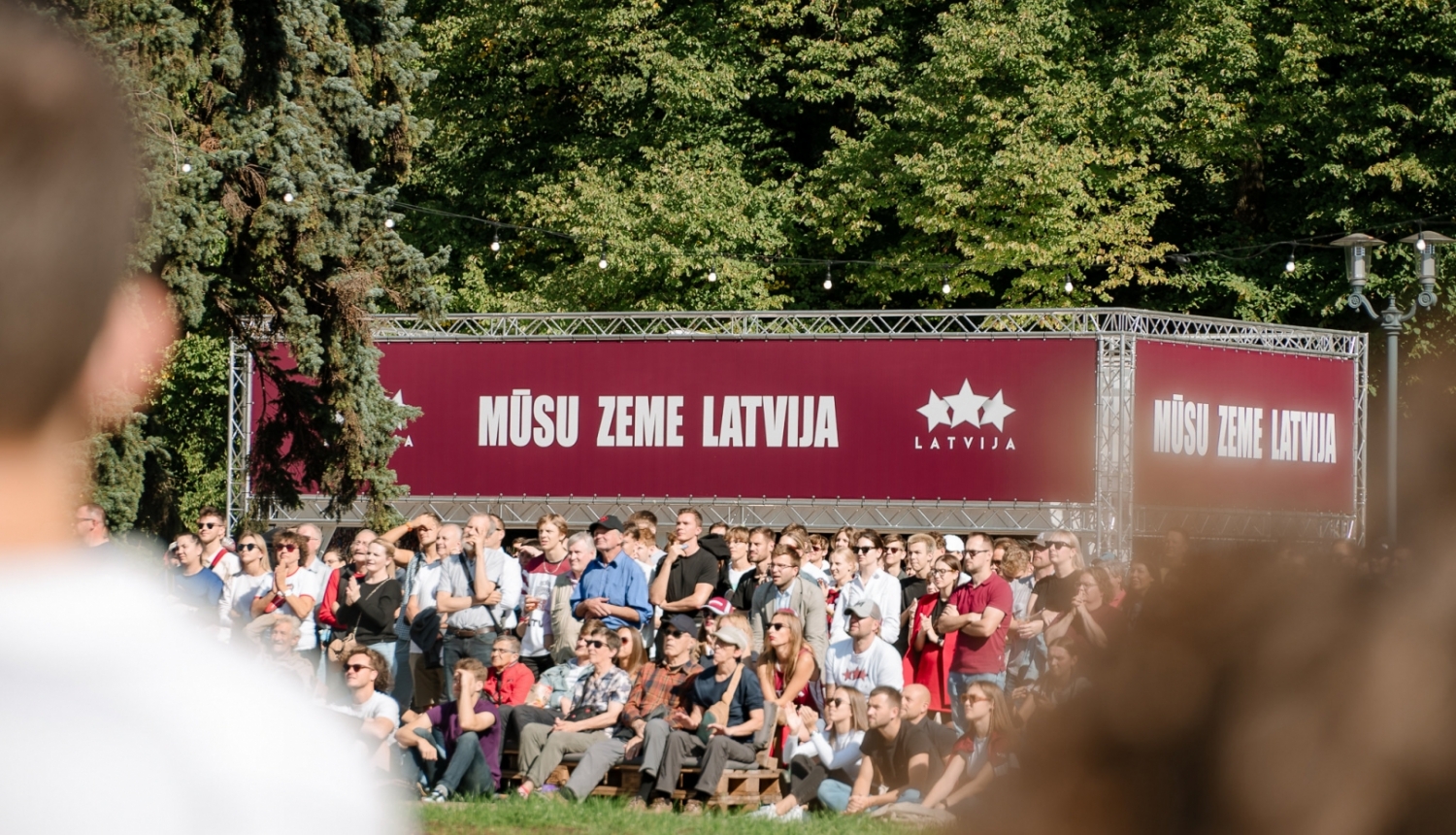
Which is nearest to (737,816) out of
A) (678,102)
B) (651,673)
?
(651,673)

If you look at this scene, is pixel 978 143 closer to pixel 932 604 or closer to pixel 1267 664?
pixel 932 604

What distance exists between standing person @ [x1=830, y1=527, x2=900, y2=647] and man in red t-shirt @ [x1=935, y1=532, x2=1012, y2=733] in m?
0.57

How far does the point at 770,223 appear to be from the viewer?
2894 cm

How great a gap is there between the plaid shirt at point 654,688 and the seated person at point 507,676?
734 millimetres

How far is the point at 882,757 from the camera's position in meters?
9.45

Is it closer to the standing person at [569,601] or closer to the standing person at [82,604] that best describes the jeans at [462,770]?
the standing person at [569,601]

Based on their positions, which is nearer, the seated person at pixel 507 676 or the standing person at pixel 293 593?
the seated person at pixel 507 676

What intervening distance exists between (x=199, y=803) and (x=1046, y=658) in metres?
0.42

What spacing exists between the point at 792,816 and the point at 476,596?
9.85 feet

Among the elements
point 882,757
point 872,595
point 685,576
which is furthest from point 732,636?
point 685,576

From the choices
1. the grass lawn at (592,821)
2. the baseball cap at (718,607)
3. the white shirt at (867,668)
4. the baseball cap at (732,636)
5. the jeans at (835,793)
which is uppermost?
the baseball cap at (718,607)

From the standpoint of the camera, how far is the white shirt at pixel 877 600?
35.3 ft

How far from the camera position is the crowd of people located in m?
9.84

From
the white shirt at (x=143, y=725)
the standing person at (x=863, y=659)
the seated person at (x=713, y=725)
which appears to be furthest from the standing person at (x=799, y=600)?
the white shirt at (x=143, y=725)
